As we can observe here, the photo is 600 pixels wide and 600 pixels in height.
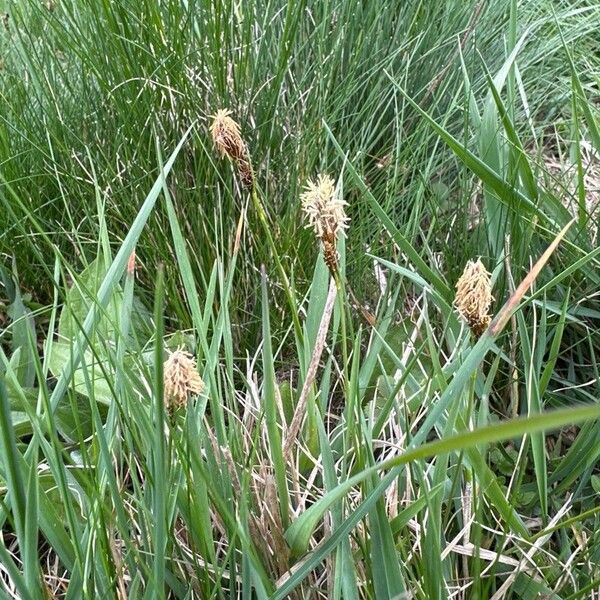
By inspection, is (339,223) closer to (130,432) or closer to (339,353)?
(130,432)

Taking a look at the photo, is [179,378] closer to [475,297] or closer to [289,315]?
[475,297]

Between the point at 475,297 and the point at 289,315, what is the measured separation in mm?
547

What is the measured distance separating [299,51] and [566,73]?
0.74 m

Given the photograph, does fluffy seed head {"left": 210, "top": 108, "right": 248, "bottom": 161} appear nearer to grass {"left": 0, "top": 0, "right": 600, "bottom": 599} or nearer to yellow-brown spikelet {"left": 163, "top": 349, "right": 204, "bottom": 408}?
grass {"left": 0, "top": 0, "right": 600, "bottom": 599}

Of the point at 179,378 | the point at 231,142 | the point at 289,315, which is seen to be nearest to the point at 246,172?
the point at 231,142

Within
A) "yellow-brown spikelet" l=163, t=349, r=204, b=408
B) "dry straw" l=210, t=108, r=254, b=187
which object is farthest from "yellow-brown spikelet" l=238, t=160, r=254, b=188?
"yellow-brown spikelet" l=163, t=349, r=204, b=408

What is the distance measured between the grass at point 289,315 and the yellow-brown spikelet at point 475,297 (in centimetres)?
2

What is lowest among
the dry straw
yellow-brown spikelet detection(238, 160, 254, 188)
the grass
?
the grass

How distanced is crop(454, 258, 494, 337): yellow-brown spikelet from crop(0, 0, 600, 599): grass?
0.08 feet

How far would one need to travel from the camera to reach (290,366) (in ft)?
3.58

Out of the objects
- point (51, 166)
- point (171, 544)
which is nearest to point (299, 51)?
point (51, 166)

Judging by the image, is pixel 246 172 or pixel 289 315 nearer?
pixel 246 172

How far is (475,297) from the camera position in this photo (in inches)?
23.1

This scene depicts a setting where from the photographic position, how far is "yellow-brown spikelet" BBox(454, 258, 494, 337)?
583 mm
